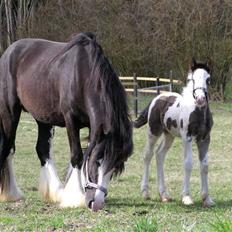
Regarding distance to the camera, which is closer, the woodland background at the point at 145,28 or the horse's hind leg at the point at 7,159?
the horse's hind leg at the point at 7,159

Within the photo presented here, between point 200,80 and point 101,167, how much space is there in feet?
5.66

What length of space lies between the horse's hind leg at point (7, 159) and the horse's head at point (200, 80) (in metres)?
2.21

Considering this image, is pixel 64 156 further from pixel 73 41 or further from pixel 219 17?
pixel 219 17

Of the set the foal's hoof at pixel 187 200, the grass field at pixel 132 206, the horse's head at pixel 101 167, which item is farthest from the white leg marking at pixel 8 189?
the foal's hoof at pixel 187 200

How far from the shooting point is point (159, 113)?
7828 millimetres

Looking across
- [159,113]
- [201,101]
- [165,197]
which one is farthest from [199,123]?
[165,197]

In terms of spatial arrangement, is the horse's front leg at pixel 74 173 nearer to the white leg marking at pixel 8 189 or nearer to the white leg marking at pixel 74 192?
the white leg marking at pixel 74 192

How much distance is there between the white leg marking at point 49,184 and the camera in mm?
7508

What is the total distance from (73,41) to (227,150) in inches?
264

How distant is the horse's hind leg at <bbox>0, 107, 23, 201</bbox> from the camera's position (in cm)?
760

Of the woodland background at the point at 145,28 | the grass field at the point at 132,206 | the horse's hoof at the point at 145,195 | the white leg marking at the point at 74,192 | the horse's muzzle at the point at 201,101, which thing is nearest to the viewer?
the grass field at the point at 132,206

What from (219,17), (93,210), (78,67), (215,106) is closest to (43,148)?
(78,67)

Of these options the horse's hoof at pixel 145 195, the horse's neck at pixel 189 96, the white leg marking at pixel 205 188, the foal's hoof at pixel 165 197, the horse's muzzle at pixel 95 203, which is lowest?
the horse's hoof at pixel 145 195

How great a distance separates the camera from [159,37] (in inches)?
1008
